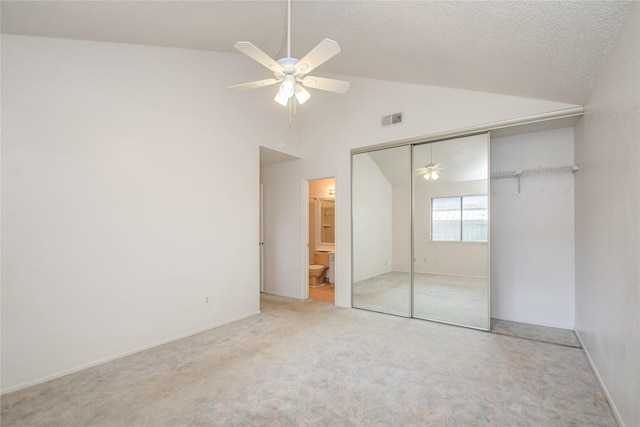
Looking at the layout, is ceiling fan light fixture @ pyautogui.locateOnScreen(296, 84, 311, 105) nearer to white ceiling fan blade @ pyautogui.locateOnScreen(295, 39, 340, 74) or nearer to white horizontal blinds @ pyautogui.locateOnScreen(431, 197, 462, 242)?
white ceiling fan blade @ pyautogui.locateOnScreen(295, 39, 340, 74)

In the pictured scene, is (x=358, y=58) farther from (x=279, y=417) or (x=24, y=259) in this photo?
(x=24, y=259)

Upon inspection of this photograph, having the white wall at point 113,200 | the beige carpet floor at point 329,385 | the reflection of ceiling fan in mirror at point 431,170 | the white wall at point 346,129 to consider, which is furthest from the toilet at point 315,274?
the reflection of ceiling fan in mirror at point 431,170

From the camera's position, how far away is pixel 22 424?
6.23ft

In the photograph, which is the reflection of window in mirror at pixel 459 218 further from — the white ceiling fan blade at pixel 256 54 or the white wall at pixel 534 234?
the white ceiling fan blade at pixel 256 54

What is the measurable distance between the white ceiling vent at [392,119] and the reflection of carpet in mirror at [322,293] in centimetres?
300

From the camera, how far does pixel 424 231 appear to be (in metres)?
4.00

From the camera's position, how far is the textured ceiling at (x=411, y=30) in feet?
6.08

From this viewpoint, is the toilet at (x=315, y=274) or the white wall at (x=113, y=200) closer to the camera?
the white wall at (x=113, y=200)

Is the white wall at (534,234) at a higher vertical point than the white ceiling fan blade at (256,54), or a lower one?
lower

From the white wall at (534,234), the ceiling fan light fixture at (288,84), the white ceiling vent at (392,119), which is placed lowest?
the white wall at (534,234)

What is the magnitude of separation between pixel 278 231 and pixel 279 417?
3.54 meters

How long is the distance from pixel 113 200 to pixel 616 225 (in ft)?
13.6

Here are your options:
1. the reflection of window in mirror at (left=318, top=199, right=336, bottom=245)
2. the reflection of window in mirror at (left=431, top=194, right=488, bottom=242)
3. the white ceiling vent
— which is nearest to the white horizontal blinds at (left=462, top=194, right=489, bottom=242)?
the reflection of window in mirror at (left=431, top=194, right=488, bottom=242)

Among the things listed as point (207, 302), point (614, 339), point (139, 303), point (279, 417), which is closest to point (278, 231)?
point (207, 302)
